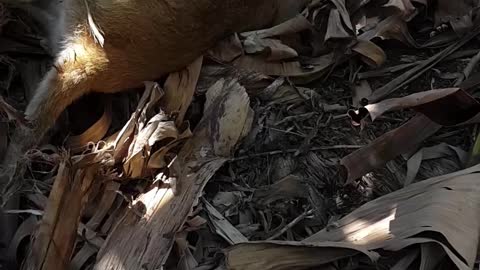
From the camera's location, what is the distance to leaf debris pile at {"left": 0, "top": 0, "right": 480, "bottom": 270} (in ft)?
4.41

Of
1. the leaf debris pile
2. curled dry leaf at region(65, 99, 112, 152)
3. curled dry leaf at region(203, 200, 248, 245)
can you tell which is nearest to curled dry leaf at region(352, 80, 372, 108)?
the leaf debris pile

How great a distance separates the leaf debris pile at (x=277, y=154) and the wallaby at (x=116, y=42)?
53 millimetres

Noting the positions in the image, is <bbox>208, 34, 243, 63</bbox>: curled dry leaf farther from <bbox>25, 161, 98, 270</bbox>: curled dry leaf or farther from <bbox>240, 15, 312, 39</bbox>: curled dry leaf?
<bbox>25, 161, 98, 270</bbox>: curled dry leaf

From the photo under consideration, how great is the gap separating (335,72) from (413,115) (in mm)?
281

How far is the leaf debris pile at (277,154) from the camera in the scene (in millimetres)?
1343

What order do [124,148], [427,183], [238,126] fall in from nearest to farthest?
1. [427,183]
2. [124,148]
3. [238,126]

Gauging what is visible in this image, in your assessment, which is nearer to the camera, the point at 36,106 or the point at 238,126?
the point at 36,106

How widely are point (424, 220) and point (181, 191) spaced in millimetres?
518

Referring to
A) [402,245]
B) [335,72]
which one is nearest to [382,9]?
[335,72]

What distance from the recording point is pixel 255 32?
187 cm

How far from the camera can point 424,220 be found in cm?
132

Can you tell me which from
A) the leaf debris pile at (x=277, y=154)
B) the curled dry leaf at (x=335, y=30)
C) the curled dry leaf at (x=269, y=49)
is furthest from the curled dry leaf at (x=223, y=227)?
the curled dry leaf at (x=335, y=30)

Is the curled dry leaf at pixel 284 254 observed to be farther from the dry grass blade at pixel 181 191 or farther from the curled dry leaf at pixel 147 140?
the curled dry leaf at pixel 147 140

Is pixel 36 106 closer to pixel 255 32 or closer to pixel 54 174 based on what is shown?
pixel 54 174
